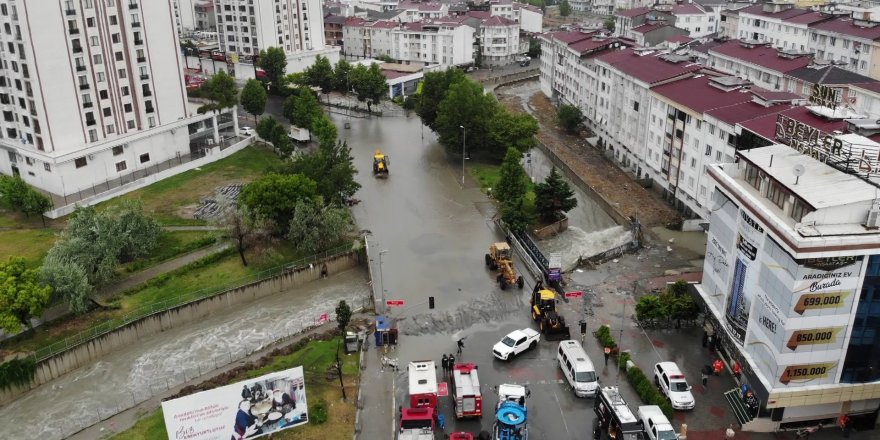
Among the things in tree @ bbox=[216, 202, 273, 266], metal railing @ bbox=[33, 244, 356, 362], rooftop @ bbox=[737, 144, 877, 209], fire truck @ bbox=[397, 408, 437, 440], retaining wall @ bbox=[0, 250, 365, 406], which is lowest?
retaining wall @ bbox=[0, 250, 365, 406]

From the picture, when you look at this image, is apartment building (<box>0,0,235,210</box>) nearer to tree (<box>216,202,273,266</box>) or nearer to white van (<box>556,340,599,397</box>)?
tree (<box>216,202,273,266</box>)

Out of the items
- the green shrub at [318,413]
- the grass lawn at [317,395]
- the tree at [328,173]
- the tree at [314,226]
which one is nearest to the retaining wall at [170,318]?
the tree at [314,226]

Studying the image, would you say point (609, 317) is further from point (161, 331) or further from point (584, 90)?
point (584, 90)

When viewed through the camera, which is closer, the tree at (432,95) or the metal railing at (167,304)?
the metal railing at (167,304)

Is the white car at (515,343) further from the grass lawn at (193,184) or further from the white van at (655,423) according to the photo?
the grass lawn at (193,184)

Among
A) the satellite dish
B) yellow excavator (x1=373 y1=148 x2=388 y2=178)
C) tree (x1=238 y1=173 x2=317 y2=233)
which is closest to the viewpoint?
the satellite dish

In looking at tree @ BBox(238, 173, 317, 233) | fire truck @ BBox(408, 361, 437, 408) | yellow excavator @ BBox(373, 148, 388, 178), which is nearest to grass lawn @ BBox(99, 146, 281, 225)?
tree @ BBox(238, 173, 317, 233)

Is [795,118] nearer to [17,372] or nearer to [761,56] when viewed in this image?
[761,56]
